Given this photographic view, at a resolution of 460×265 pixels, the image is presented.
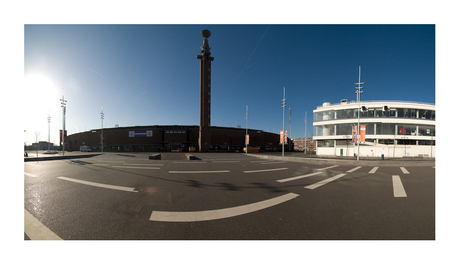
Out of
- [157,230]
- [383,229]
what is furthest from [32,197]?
[383,229]

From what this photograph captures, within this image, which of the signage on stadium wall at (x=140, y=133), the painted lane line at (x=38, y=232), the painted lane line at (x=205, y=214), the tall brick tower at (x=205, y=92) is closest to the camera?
the painted lane line at (x=38, y=232)

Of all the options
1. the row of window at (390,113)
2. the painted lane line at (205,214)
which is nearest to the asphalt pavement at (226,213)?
the painted lane line at (205,214)

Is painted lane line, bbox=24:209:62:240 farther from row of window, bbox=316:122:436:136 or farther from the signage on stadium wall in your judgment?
the signage on stadium wall

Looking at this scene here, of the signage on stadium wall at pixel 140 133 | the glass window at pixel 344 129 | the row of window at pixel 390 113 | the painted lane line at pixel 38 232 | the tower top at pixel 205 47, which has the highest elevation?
the tower top at pixel 205 47

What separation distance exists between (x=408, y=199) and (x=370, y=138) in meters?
29.9

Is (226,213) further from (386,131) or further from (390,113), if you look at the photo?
(390,113)

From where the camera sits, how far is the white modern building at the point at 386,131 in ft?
79.1

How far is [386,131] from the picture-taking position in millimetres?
26141

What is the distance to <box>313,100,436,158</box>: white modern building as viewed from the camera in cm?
2411

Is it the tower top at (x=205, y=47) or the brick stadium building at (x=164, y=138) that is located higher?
the tower top at (x=205, y=47)

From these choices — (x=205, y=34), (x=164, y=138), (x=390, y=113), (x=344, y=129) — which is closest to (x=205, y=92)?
(x=205, y=34)

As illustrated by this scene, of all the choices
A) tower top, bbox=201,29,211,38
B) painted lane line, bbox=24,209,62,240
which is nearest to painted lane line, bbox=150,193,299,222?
painted lane line, bbox=24,209,62,240

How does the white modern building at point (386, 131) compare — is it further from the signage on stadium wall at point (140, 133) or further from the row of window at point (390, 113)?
the signage on stadium wall at point (140, 133)

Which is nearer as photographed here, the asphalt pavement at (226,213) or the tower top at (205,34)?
the asphalt pavement at (226,213)
